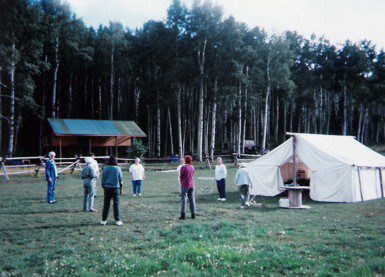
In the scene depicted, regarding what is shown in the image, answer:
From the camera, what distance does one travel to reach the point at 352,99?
49031 mm

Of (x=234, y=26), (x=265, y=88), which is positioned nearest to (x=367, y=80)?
(x=265, y=88)

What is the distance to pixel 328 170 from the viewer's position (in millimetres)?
15625

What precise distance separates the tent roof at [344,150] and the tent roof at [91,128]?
2116cm

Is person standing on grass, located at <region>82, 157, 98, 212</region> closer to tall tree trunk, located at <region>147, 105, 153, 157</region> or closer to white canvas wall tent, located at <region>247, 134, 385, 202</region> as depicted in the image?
white canvas wall tent, located at <region>247, 134, 385, 202</region>

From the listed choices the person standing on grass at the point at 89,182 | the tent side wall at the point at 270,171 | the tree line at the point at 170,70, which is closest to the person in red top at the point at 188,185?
the person standing on grass at the point at 89,182

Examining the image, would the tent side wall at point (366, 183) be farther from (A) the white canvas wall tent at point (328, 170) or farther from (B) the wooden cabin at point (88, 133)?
(B) the wooden cabin at point (88, 133)

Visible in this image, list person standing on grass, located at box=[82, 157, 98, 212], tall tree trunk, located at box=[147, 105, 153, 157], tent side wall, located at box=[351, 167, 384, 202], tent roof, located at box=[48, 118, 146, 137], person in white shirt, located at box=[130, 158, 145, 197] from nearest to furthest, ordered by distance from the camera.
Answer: person standing on grass, located at box=[82, 157, 98, 212]
tent side wall, located at box=[351, 167, 384, 202]
person in white shirt, located at box=[130, 158, 145, 197]
tent roof, located at box=[48, 118, 146, 137]
tall tree trunk, located at box=[147, 105, 153, 157]

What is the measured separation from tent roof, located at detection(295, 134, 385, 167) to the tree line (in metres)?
17.6

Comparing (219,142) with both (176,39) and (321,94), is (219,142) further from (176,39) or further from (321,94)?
(176,39)

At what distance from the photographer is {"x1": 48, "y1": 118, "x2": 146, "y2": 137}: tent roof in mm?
32375

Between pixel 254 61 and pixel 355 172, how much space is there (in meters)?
25.8

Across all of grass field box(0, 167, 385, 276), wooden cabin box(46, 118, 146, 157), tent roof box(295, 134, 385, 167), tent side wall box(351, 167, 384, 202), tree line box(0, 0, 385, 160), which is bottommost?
grass field box(0, 167, 385, 276)

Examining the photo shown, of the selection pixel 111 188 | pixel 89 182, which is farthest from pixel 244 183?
pixel 111 188

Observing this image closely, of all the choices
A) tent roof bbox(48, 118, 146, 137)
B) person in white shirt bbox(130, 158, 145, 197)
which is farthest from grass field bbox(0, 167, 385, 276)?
tent roof bbox(48, 118, 146, 137)
